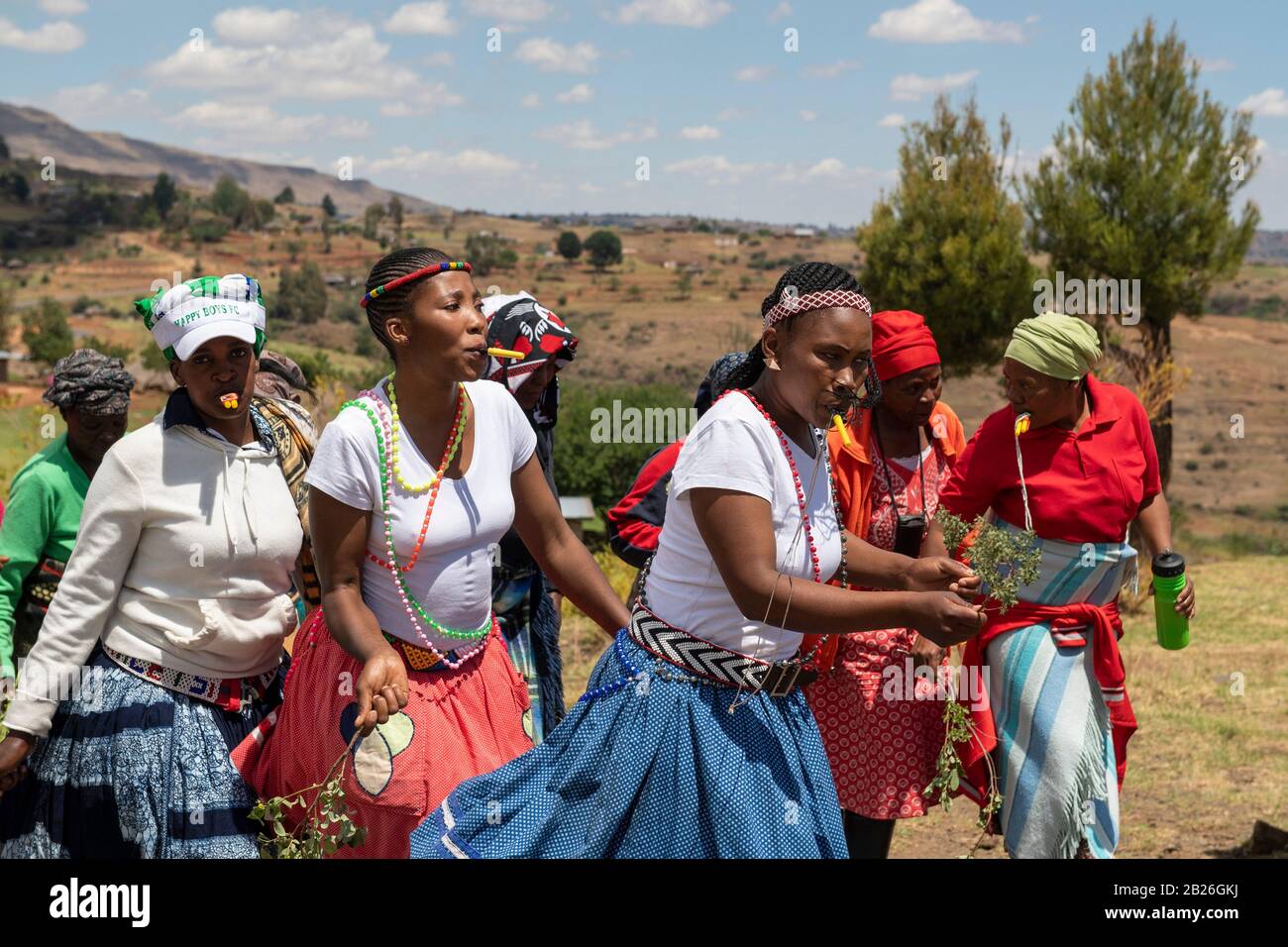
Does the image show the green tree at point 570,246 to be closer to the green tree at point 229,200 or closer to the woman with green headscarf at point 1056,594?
the green tree at point 229,200

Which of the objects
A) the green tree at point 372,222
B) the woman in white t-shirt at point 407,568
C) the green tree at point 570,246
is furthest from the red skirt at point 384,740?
the green tree at point 372,222

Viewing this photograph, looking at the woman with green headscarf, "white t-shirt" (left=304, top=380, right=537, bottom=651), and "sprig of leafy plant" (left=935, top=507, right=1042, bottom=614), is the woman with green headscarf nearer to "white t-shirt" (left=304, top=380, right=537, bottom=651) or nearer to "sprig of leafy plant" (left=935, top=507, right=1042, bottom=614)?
"sprig of leafy plant" (left=935, top=507, right=1042, bottom=614)

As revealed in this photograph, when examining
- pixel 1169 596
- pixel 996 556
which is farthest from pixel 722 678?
pixel 1169 596

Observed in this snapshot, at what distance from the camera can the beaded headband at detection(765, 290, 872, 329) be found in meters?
2.89

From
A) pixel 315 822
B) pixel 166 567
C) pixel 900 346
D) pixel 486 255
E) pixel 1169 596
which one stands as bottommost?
pixel 315 822

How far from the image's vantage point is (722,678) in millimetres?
2920

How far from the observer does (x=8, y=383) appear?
31.3 metres

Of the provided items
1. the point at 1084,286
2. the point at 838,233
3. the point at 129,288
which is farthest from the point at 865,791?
the point at 838,233

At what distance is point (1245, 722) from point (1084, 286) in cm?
893

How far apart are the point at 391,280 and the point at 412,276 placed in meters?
0.06

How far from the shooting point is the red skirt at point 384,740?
10.2ft

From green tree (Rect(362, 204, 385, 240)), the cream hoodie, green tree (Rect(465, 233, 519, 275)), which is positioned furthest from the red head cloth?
green tree (Rect(362, 204, 385, 240))

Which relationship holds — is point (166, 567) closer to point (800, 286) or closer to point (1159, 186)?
point (800, 286)
